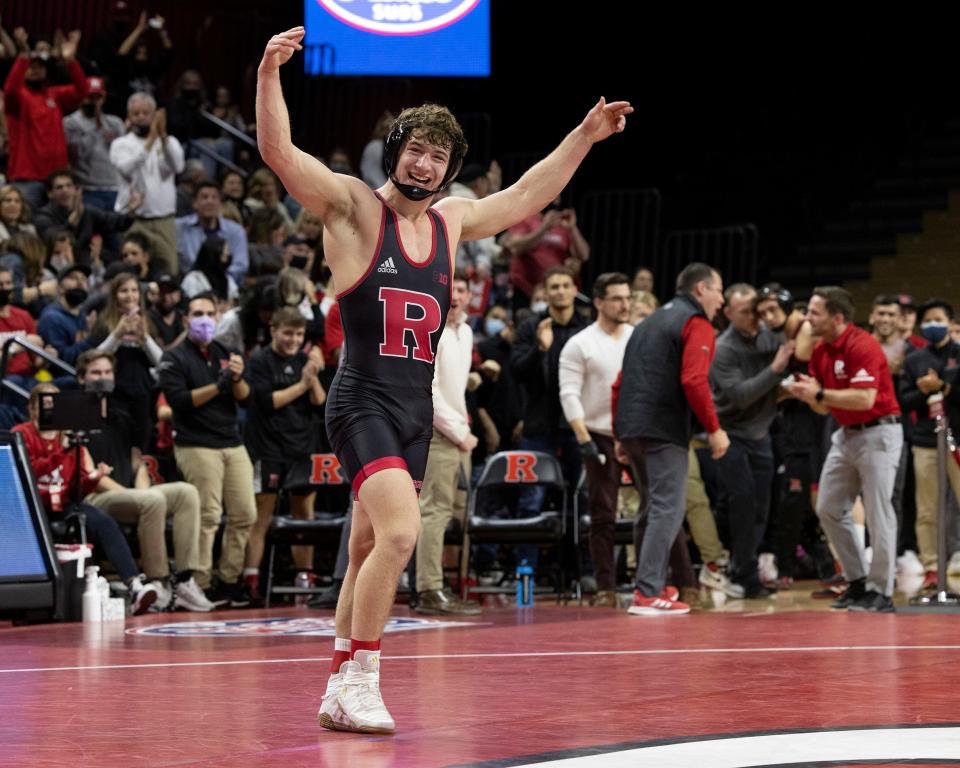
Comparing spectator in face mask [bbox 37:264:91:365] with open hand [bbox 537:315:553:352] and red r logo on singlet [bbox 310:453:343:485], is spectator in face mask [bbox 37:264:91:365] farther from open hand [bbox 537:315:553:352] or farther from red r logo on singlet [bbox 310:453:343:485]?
open hand [bbox 537:315:553:352]

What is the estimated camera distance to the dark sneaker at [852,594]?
8898 mm

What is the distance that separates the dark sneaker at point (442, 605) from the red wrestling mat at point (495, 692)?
735 mm

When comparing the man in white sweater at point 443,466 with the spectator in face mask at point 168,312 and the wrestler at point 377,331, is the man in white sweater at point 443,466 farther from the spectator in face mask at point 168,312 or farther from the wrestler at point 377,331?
the wrestler at point 377,331

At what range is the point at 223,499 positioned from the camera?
9.87 metres

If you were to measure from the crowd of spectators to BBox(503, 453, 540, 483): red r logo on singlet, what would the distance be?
1.28 ft

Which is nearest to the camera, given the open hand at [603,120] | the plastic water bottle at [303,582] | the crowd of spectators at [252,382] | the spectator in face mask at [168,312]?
the open hand at [603,120]

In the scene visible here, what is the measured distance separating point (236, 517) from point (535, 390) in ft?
7.54

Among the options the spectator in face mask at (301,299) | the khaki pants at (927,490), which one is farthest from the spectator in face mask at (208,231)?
the khaki pants at (927,490)

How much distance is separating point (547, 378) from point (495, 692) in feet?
17.8

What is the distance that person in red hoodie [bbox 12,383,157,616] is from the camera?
885 cm

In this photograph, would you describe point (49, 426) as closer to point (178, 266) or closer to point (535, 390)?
point (535, 390)

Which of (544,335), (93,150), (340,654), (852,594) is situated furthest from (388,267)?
(93,150)

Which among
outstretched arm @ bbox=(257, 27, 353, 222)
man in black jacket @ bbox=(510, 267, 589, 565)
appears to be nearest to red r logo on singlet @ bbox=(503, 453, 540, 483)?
man in black jacket @ bbox=(510, 267, 589, 565)

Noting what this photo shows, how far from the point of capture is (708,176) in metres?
18.4
